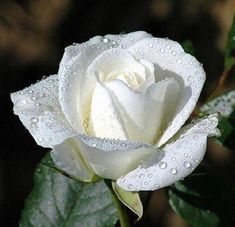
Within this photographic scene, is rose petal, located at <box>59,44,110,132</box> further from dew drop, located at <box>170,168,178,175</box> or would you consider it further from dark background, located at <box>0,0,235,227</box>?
dark background, located at <box>0,0,235,227</box>

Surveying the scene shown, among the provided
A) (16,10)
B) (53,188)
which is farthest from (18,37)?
(53,188)

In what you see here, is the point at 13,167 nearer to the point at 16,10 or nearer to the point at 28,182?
the point at 28,182

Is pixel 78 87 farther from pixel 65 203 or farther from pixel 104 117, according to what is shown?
pixel 65 203

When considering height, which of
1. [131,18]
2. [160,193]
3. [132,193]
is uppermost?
[132,193]

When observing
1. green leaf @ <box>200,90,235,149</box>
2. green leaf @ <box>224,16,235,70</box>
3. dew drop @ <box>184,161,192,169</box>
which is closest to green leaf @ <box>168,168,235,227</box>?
green leaf @ <box>200,90,235,149</box>

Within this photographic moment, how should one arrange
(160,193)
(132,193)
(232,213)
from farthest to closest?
(160,193) < (232,213) < (132,193)

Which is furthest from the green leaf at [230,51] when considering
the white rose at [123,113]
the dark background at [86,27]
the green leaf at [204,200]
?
the dark background at [86,27]

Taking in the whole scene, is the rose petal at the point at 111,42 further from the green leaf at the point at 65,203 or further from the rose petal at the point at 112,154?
the green leaf at the point at 65,203

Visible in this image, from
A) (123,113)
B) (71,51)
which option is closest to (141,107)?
(123,113)
